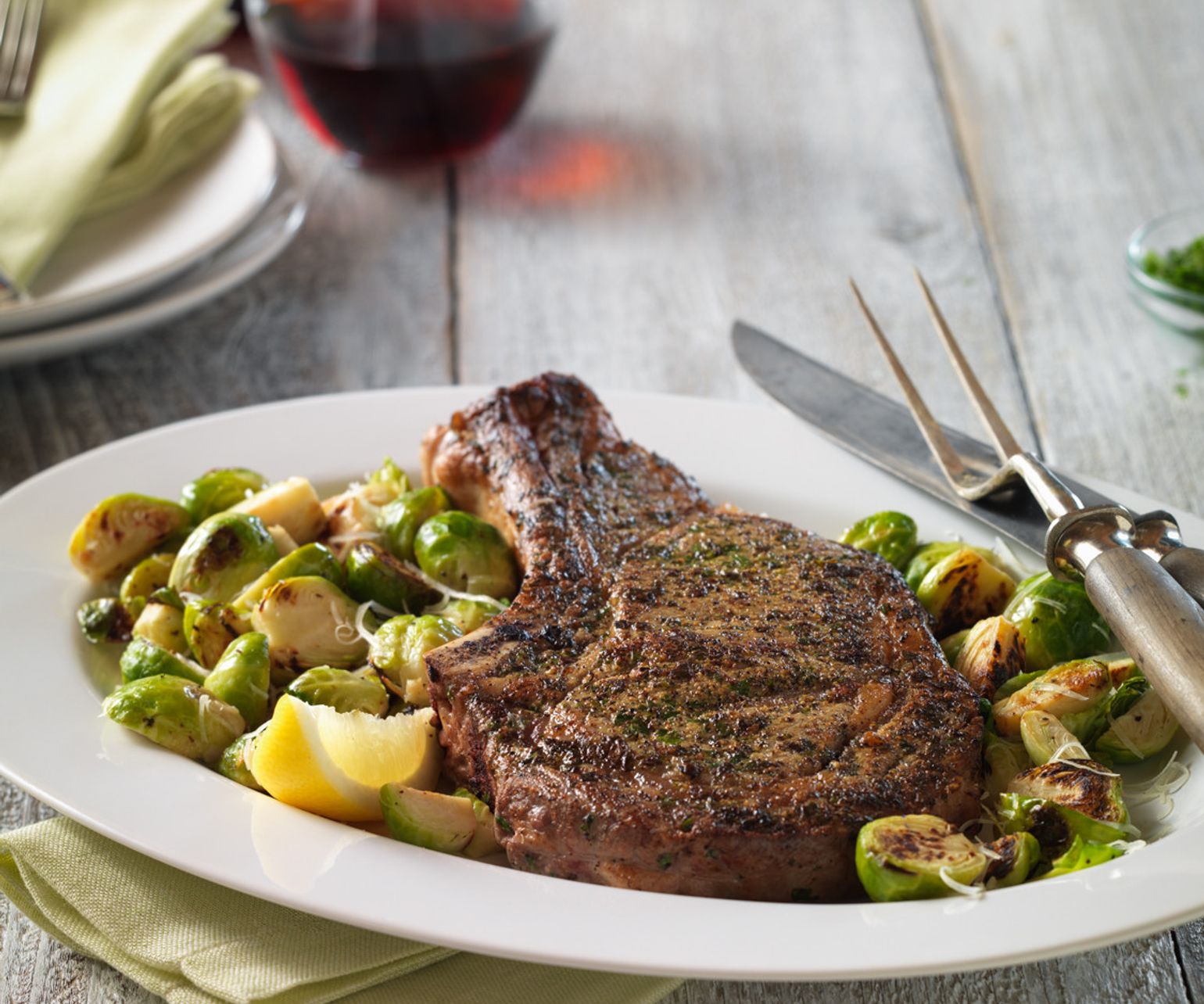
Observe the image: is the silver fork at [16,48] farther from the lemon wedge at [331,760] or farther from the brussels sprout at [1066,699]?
the brussels sprout at [1066,699]

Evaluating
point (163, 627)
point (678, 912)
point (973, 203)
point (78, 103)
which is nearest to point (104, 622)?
point (163, 627)

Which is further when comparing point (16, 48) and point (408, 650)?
point (16, 48)

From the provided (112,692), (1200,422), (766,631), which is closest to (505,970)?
(766,631)

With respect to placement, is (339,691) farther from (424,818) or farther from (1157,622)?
(1157,622)

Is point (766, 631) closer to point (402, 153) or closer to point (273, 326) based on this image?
point (273, 326)

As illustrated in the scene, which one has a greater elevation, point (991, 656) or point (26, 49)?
point (26, 49)

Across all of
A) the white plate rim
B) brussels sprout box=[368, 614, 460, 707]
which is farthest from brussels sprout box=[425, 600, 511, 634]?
the white plate rim
